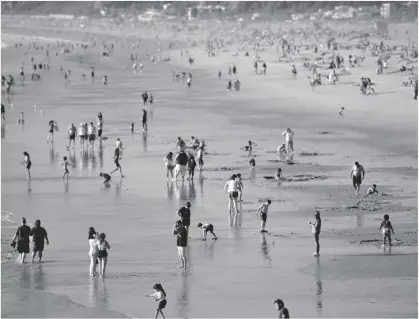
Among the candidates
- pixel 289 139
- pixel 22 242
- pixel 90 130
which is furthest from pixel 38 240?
pixel 90 130

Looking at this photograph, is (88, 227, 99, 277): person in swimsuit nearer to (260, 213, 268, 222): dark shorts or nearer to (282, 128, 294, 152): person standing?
(260, 213, 268, 222): dark shorts

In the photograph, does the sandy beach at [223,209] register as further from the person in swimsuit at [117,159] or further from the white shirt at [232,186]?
the white shirt at [232,186]

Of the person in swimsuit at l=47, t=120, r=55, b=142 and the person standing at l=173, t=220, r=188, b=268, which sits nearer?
the person standing at l=173, t=220, r=188, b=268

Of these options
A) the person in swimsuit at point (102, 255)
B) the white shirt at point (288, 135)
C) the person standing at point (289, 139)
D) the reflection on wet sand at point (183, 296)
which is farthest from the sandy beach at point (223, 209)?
the white shirt at point (288, 135)

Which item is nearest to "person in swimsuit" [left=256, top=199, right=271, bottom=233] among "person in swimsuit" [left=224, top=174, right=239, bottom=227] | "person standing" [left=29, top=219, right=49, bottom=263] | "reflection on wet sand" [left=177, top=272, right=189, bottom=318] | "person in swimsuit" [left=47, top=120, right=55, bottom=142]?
"person in swimsuit" [left=224, top=174, right=239, bottom=227]

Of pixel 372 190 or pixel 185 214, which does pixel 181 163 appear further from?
pixel 185 214

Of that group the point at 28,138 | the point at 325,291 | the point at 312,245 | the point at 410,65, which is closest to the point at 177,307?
Answer: the point at 325,291
